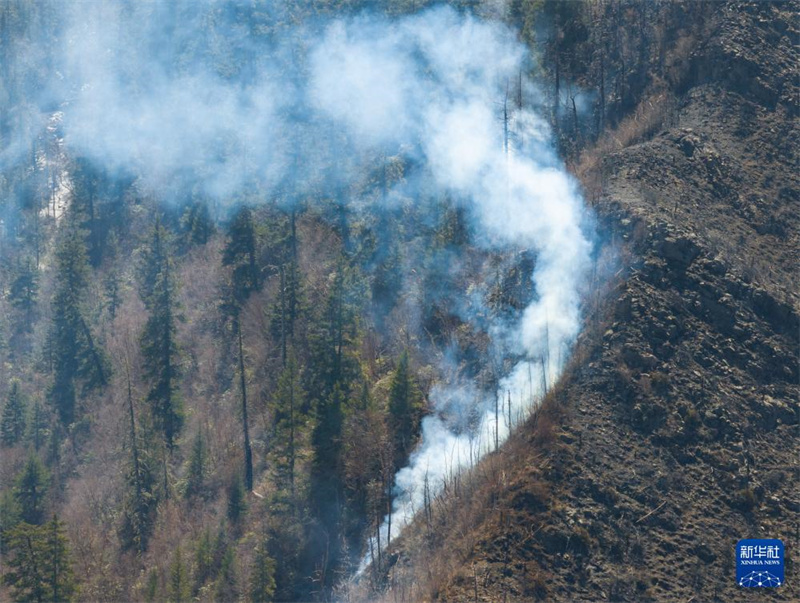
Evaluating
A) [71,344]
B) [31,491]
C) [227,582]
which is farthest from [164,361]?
[227,582]

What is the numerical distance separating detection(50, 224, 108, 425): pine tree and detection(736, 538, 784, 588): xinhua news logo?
35019 millimetres

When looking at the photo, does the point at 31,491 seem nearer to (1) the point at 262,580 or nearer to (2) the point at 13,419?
(2) the point at 13,419

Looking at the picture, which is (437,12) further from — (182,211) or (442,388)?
(442,388)

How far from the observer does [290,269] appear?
50.8 m

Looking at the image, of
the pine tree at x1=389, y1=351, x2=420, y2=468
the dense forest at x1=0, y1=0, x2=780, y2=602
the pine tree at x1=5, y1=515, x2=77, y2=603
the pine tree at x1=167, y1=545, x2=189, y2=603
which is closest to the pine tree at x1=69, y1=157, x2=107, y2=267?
the dense forest at x1=0, y1=0, x2=780, y2=602

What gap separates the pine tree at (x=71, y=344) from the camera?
178 ft

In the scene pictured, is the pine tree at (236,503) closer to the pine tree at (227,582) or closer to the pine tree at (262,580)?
the pine tree at (227,582)

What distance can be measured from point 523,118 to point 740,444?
25.8 m

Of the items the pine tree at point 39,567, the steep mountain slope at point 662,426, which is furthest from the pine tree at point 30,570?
the steep mountain slope at point 662,426

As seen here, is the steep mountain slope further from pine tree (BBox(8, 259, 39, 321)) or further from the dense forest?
pine tree (BBox(8, 259, 39, 321))

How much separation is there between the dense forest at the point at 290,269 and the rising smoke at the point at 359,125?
0.61 feet

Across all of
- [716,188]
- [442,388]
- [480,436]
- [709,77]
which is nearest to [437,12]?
[709,77]

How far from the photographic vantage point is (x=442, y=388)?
43.0 meters

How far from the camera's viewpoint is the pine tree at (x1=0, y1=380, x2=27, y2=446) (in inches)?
2072
